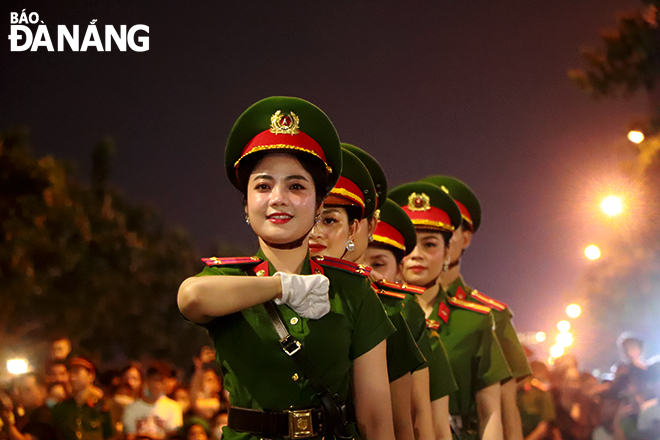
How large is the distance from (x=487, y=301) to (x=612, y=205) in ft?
60.2

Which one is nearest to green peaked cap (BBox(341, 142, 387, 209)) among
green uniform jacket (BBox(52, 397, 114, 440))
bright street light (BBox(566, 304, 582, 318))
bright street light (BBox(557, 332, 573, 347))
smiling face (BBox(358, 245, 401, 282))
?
smiling face (BBox(358, 245, 401, 282))

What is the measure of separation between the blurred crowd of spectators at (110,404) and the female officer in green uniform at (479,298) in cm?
286

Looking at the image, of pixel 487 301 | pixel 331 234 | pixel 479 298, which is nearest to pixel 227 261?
pixel 331 234

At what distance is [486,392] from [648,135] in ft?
61.1

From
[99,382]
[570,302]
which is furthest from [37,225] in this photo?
[570,302]

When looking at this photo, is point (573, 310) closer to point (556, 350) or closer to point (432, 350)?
point (556, 350)

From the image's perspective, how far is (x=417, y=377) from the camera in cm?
441

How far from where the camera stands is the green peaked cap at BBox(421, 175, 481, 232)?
676 cm

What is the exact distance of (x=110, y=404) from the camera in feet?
28.5

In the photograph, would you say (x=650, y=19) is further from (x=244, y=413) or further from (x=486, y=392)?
(x=244, y=413)

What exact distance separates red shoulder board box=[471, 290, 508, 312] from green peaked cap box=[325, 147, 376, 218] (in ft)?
7.11

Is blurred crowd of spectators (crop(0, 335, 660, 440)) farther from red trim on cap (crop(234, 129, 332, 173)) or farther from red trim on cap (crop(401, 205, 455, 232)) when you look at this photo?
red trim on cap (crop(234, 129, 332, 173))

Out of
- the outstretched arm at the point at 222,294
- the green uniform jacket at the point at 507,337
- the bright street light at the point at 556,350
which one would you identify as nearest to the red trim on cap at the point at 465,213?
the green uniform jacket at the point at 507,337

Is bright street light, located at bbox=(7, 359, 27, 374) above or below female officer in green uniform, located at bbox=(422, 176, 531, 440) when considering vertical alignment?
above
